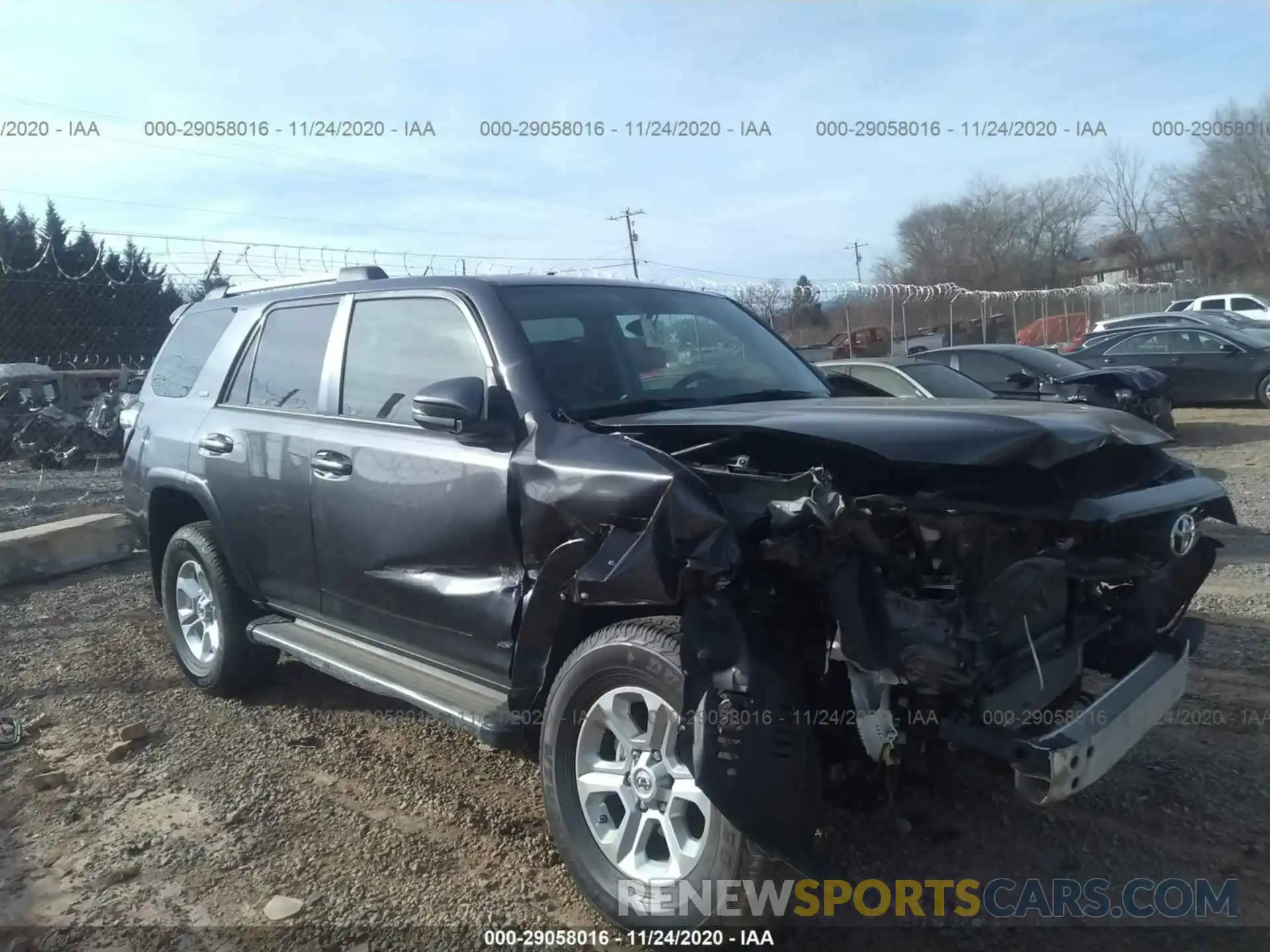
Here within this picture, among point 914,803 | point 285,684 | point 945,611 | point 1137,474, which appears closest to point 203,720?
point 285,684

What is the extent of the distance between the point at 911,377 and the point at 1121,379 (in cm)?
284

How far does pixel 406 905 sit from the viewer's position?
312 cm

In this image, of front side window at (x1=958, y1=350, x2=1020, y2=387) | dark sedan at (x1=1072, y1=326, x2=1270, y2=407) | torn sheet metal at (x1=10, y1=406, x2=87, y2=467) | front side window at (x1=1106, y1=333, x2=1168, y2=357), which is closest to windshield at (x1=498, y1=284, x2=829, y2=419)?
front side window at (x1=958, y1=350, x2=1020, y2=387)

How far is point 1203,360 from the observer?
14703mm

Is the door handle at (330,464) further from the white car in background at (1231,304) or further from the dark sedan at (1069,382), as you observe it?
the white car in background at (1231,304)

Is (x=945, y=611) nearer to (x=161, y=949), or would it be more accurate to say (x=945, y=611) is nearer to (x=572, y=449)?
(x=572, y=449)

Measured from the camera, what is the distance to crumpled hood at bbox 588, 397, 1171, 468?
2592mm

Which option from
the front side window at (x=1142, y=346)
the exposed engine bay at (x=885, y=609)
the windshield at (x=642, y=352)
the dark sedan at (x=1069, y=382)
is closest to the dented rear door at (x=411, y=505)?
the windshield at (x=642, y=352)

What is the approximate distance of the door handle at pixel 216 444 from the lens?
4590 mm

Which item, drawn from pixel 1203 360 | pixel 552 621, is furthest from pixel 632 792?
pixel 1203 360

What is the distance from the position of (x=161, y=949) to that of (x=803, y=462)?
2.39m
